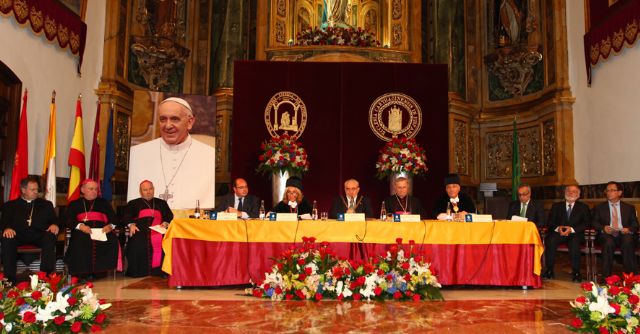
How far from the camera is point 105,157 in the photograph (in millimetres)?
8500

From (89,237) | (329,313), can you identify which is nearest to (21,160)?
(89,237)

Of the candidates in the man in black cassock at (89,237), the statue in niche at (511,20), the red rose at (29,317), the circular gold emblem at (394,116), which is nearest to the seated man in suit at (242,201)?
the man in black cassock at (89,237)

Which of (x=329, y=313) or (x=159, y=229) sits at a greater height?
(x=159, y=229)

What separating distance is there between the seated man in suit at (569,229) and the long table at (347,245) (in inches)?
51.6

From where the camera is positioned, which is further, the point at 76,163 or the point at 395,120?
the point at 395,120

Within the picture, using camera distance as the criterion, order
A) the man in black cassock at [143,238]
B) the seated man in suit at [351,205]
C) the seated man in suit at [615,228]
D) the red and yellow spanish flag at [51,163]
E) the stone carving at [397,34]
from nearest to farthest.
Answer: the seated man in suit at [615,228], the seated man in suit at [351,205], the man in black cassock at [143,238], the red and yellow spanish flag at [51,163], the stone carving at [397,34]

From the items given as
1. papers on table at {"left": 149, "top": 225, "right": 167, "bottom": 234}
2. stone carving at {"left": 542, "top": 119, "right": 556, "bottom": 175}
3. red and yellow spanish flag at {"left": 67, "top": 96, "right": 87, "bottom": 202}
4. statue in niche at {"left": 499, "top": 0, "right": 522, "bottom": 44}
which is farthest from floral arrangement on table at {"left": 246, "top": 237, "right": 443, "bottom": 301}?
statue in niche at {"left": 499, "top": 0, "right": 522, "bottom": 44}

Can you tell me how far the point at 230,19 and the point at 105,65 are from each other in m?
2.98

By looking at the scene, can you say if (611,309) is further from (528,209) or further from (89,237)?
(89,237)

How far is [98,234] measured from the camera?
6457 millimetres

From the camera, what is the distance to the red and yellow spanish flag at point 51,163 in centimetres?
695

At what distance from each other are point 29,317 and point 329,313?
221 cm

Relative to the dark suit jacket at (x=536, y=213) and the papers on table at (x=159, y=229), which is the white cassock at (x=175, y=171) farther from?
the dark suit jacket at (x=536, y=213)

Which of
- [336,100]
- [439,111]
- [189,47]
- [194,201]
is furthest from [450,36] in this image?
[194,201]
